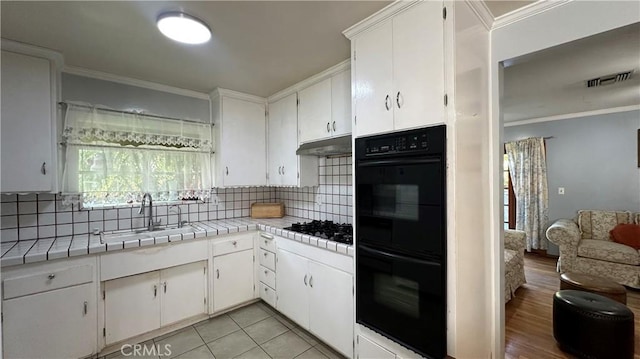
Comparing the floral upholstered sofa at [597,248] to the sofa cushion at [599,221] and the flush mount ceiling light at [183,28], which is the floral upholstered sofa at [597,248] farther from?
the flush mount ceiling light at [183,28]

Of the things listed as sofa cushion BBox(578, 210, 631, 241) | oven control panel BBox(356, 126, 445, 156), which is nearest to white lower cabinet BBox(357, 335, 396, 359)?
oven control panel BBox(356, 126, 445, 156)

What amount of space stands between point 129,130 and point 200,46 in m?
1.28

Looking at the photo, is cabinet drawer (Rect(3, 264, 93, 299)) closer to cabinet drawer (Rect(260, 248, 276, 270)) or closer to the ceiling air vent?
cabinet drawer (Rect(260, 248, 276, 270))

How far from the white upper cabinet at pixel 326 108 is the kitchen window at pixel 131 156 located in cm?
121

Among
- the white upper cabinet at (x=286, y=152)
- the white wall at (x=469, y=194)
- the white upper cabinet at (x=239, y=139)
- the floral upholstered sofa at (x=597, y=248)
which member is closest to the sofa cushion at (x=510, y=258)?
the floral upholstered sofa at (x=597, y=248)

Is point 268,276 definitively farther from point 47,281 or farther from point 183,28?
point 183,28

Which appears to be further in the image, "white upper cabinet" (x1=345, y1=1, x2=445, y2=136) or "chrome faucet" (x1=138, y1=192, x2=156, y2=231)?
"chrome faucet" (x1=138, y1=192, x2=156, y2=231)

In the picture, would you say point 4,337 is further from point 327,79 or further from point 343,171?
point 327,79

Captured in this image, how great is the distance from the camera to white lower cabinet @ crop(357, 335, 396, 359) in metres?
1.57

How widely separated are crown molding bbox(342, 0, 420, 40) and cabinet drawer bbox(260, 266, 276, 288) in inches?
88.7

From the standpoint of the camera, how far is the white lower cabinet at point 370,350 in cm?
157

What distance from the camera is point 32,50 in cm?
188

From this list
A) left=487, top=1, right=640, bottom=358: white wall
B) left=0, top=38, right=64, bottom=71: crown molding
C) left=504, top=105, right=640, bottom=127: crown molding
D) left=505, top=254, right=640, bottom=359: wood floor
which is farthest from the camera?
left=504, top=105, right=640, bottom=127: crown molding

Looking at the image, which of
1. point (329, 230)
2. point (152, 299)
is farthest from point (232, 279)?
point (329, 230)
